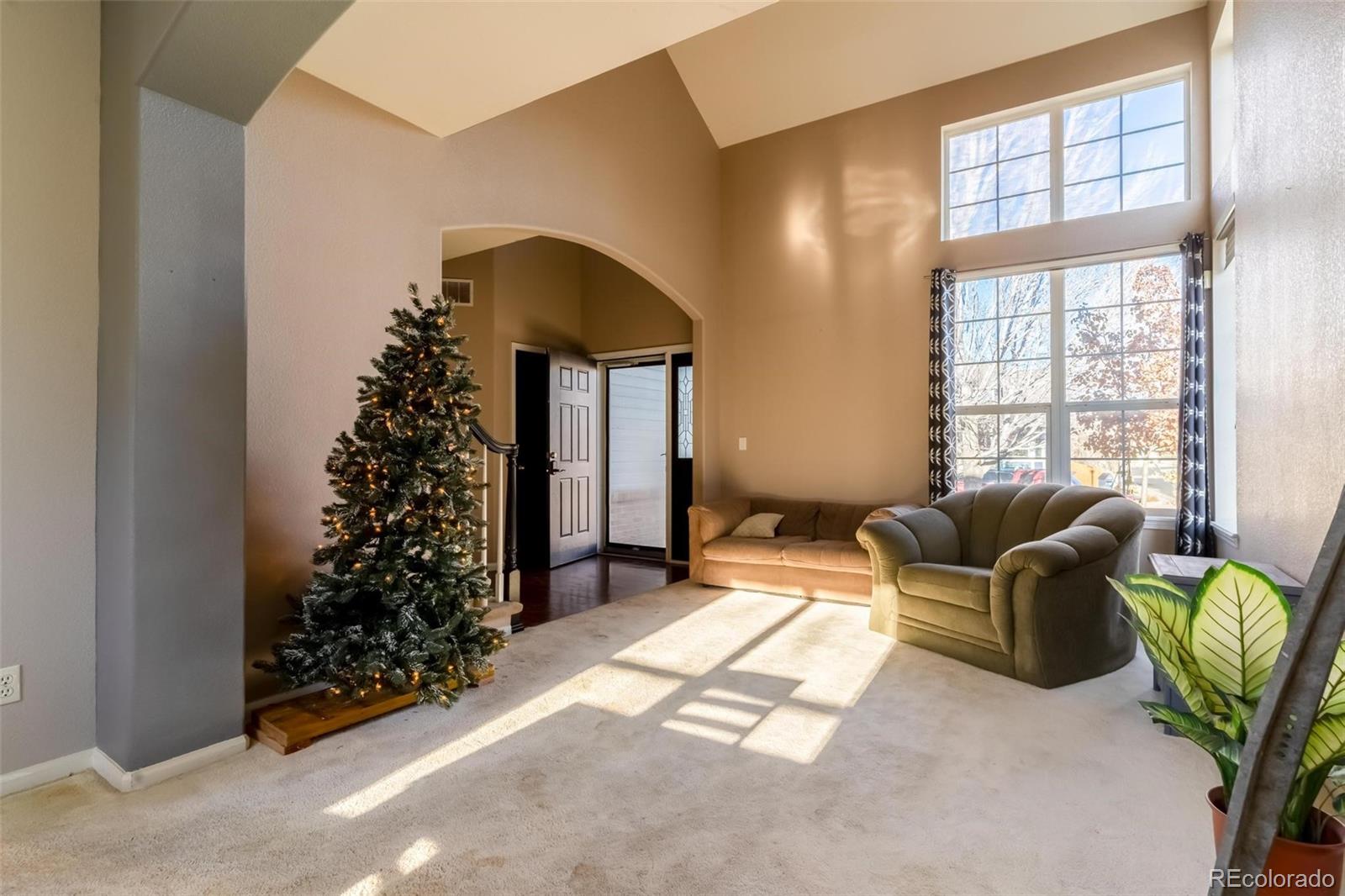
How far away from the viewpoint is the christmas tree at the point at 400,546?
257 centimetres

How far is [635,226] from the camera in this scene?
16.7 feet

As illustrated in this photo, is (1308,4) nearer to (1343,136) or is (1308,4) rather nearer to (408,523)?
(1343,136)

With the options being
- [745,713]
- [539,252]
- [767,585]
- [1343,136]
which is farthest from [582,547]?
[1343,136]

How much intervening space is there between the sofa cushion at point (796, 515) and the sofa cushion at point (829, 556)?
454 mm

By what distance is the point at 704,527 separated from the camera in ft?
17.4

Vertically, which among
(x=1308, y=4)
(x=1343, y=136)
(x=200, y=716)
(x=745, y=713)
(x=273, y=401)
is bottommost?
(x=745, y=713)

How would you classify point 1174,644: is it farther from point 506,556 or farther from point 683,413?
point 683,413

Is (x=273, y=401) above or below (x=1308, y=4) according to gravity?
below

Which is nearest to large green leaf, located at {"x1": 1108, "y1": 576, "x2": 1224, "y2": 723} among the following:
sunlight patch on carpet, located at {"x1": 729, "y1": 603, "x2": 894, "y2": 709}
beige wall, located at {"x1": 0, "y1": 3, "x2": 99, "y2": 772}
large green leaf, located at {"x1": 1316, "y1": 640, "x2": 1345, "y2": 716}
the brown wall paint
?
large green leaf, located at {"x1": 1316, "y1": 640, "x2": 1345, "y2": 716}

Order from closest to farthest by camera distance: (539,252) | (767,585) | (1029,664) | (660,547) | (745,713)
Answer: (745,713), (1029,664), (767,585), (539,252), (660,547)

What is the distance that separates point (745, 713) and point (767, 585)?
2274mm

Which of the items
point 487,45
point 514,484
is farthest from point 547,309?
point 487,45

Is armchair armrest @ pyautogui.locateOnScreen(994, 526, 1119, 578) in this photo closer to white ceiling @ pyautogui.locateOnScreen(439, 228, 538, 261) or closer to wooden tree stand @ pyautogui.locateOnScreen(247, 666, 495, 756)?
wooden tree stand @ pyautogui.locateOnScreen(247, 666, 495, 756)

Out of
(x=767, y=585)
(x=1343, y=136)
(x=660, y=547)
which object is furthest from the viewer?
(x=660, y=547)
